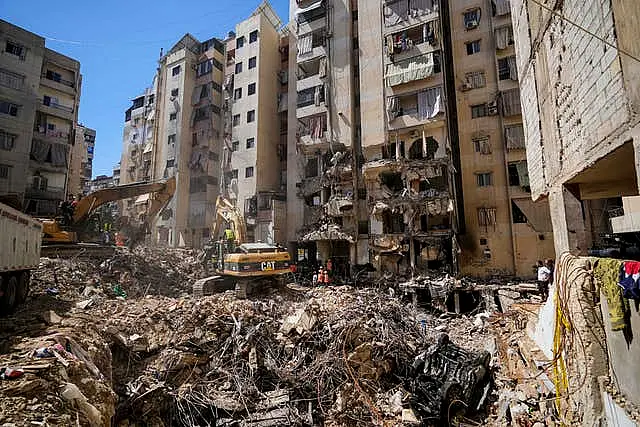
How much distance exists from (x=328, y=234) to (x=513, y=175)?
44.8 feet

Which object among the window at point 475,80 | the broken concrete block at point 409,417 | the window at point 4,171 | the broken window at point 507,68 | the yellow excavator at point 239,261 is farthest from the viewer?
the window at point 4,171

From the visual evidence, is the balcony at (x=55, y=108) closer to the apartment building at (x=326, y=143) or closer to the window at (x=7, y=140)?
the window at (x=7, y=140)

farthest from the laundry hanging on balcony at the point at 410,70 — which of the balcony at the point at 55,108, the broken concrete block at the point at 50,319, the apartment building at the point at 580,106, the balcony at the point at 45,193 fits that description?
the balcony at the point at 45,193

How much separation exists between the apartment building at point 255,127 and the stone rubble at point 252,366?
1923 cm

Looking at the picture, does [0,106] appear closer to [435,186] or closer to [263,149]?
[263,149]

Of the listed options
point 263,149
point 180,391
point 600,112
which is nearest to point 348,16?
point 263,149

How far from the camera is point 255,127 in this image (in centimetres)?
3116

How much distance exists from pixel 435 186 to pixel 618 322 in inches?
797

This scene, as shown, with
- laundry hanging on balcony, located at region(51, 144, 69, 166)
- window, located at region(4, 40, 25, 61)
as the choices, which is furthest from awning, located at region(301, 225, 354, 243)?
window, located at region(4, 40, 25, 61)

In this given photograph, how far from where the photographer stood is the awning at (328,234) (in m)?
23.9

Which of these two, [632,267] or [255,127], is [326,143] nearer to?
[255,127]

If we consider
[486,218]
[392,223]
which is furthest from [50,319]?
[486,218]

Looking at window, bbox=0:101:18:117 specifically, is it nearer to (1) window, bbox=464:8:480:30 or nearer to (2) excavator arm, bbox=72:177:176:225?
(2) excavator arm, bbox=72:177:176:225

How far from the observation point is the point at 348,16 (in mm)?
27297
